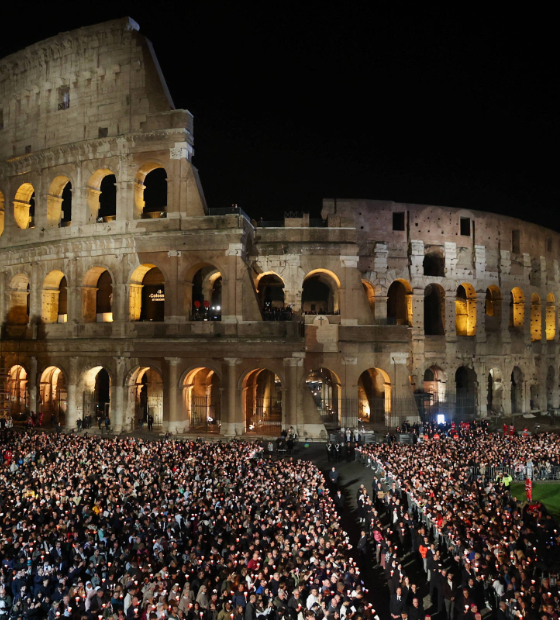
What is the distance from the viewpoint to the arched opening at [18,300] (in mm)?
35719

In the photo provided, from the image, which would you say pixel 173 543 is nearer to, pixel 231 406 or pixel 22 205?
pixel 231 406

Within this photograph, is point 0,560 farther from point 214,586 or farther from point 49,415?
point 49,415

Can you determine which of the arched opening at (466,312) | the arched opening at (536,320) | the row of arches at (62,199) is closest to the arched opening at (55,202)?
the row of arches at (62,199)

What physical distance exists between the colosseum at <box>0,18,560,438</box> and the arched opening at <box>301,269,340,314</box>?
1.57ft

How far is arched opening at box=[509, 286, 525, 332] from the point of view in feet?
137

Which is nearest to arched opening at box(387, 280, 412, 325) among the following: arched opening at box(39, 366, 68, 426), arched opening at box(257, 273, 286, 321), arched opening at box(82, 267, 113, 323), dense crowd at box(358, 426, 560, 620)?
arched opening at box(257, 273, 286, 321)

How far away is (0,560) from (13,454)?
37.0 ft

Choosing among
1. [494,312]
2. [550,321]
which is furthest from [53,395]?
[550,321]

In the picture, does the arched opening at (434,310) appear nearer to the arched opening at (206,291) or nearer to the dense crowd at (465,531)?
the arched opening at (206,291)

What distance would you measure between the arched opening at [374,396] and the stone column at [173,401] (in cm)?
1088

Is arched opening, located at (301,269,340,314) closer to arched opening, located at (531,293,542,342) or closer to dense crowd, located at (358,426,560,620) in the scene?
dense crowd, located at (358,426,560,620)

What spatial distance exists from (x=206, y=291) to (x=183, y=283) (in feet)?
15.4

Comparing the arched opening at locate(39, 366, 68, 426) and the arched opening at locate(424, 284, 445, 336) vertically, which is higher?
the arched opening at locate(424, 284, 445, 336)

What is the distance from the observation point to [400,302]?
3881 cm
